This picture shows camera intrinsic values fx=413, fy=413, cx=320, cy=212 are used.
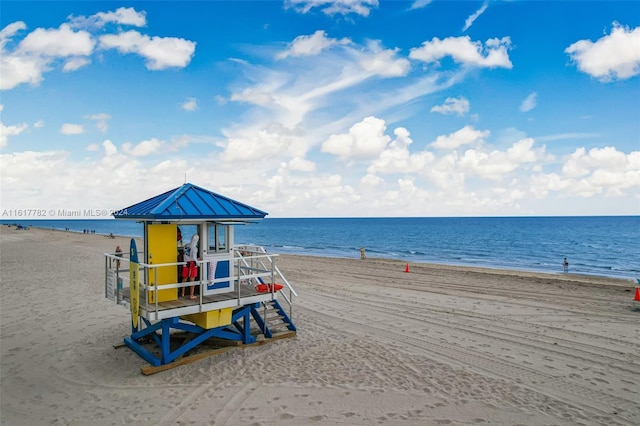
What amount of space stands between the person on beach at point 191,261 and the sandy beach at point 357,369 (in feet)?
6.62

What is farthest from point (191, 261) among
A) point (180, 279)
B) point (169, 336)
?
point (169, 336)

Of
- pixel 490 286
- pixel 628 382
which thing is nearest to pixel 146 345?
pixel 628 382

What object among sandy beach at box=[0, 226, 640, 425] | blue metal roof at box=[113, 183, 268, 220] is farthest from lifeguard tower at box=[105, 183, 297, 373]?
sandy beach at box=[0, 226, 640, 425]

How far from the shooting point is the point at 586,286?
22.0 metres

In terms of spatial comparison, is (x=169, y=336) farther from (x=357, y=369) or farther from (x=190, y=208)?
(x=357, y=369)

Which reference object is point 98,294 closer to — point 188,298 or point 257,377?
point 188,298

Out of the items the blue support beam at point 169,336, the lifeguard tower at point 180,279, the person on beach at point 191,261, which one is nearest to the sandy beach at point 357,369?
the blue support beam at point 169,336

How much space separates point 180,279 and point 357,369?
15.8 ft

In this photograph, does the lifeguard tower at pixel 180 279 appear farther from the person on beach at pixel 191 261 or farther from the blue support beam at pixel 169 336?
the person on beach at pixel 191 261

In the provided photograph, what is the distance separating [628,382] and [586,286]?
15348 mm

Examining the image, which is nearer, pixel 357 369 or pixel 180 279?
pixel 357 369

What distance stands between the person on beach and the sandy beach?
2017 millimetres

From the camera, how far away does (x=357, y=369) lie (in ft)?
30.6

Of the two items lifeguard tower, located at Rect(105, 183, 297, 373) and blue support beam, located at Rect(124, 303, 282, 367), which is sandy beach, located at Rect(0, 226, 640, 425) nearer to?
blue support beam, located at Rect(124, 303, 282, 367)
